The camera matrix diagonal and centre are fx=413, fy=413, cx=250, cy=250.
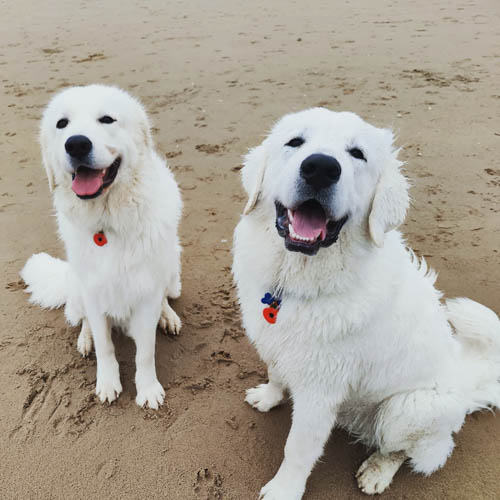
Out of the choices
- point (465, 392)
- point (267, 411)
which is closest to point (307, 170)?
point (465, 392)

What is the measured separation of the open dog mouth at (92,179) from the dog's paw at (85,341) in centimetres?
102

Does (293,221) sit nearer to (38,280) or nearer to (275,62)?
(38,280)

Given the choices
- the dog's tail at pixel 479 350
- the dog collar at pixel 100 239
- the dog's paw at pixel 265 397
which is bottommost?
the dog's paw at pixel 265 397

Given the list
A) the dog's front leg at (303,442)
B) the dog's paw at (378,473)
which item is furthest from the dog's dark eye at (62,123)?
the dog's paw at (378,473)

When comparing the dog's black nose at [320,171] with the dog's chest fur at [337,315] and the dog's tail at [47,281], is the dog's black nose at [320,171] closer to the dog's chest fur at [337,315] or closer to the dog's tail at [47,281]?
the dog's chest fur at [337,315]

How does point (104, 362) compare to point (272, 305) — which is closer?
point (272, 305)

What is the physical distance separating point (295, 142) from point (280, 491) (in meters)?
1.58

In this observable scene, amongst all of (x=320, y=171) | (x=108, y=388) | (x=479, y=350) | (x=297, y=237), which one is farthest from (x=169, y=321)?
(x=479, y=350)

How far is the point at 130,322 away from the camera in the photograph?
7.66ft

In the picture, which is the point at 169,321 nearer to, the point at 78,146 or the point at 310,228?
the point at 78,146

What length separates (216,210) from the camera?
4000mm

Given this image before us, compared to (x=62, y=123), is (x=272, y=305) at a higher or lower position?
lower

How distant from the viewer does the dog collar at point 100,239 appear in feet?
6.93

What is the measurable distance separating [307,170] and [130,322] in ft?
4.64
